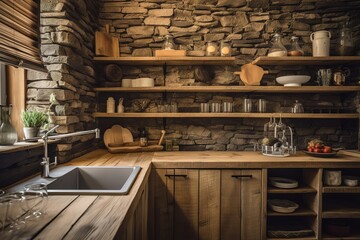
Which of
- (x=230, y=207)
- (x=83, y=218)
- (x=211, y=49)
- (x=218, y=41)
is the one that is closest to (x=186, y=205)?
(x=230, y=207)

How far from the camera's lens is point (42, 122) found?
1.83 m

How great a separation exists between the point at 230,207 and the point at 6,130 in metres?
1.85

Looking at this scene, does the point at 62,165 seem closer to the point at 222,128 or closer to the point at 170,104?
the point at 170,104

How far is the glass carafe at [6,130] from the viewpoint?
4.87ft

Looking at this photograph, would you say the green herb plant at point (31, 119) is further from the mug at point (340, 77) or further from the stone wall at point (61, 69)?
the mug at point (340, 77)

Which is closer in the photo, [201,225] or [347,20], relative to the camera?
[201,225]

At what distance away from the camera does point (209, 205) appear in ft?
7.14

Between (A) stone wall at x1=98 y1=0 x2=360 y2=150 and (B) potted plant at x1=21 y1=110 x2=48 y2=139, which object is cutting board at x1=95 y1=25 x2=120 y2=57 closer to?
(A) stone wall at x1=98 y1=0 x2=360 y2=150

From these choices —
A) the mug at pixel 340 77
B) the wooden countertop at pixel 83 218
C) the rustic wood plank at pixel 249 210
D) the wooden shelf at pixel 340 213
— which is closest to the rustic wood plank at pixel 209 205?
the rustic wood plank at pixel 249 210

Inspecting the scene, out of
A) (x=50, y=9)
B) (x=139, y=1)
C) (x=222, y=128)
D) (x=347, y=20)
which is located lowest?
(x=222, y=128)

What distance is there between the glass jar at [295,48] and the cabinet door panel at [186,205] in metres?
1.74

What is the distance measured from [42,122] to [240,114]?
6.27 feet

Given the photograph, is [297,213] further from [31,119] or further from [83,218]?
[31,119]

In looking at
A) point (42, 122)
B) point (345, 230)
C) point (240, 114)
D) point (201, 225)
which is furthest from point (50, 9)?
point (345, 230)
